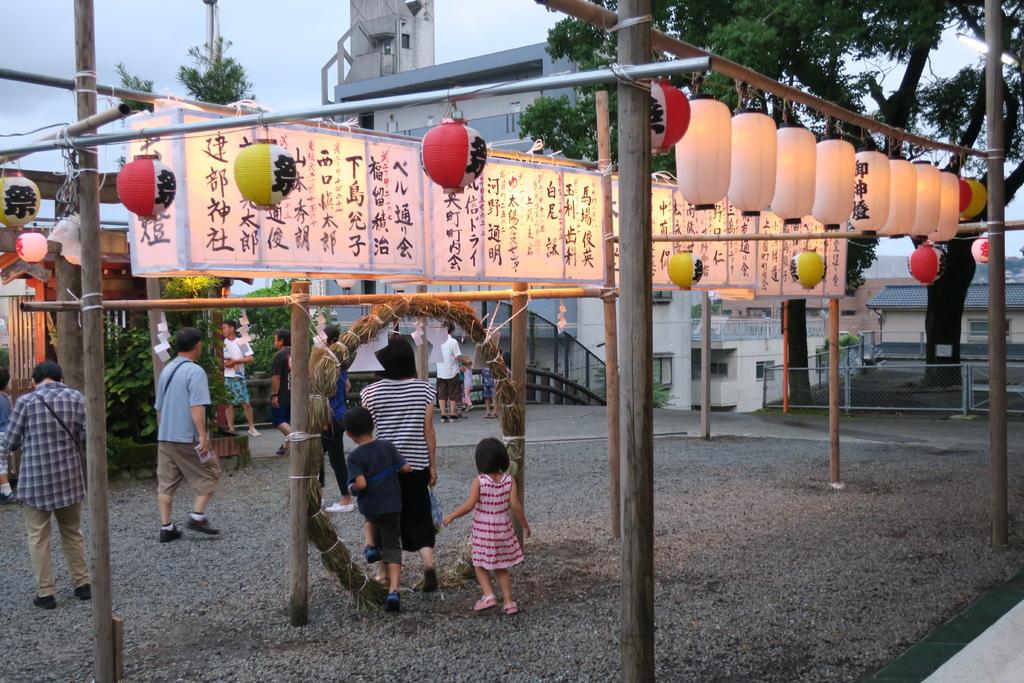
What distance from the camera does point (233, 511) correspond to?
440 inches

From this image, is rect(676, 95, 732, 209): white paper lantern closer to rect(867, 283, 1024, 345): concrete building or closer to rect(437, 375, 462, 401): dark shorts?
rect(437, 375, 462, 401): dark shorts

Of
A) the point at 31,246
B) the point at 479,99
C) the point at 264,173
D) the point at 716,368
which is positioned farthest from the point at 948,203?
the point at 716,368

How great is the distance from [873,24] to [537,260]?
43.5ft

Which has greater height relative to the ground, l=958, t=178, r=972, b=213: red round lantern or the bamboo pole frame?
the bamboo pole frame

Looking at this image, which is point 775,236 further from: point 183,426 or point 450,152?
point 183,426

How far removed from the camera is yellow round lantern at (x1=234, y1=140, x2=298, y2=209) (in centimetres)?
587

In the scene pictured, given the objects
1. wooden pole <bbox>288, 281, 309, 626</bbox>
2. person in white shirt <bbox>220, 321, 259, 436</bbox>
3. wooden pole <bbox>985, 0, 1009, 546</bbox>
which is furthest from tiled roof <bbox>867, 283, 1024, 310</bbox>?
wooden pole <bbox>288, 281, 309, 626</bbox>

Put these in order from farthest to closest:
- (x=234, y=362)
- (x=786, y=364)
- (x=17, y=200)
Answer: (x=786, y=364), (x=234, y=362), (x=17, y=200)

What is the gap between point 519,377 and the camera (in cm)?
876

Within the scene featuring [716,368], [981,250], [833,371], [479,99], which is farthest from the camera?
[716,368]

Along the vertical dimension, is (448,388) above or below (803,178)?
below

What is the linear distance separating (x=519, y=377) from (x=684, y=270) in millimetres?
2505

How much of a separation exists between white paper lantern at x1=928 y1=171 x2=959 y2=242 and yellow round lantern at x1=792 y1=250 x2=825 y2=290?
140 cm

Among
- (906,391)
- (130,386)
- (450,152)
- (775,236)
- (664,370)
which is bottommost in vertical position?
(664,370)
